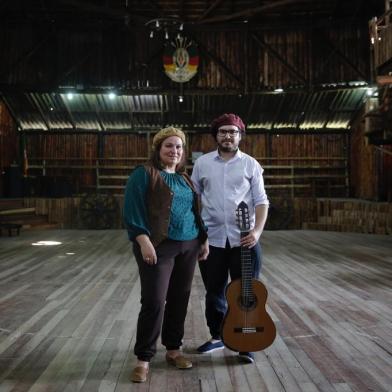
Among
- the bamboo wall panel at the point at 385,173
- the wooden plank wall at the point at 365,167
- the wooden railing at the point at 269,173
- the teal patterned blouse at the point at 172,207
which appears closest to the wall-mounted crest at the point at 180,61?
the wooden railing at the point at 269,173

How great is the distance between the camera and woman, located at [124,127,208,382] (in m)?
2.91

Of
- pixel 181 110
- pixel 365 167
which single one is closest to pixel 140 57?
pixel 181 110

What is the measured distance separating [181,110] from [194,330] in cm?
1259

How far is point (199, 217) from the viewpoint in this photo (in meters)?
3.20

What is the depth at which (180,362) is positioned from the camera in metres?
3.13

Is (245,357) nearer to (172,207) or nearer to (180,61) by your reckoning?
(172,207)

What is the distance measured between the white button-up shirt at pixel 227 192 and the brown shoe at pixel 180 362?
79 cm

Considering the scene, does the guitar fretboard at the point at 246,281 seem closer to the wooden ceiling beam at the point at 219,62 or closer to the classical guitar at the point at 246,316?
the classical guitar at the point at 246,316

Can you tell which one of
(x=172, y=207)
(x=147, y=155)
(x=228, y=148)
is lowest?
(x=172, y=207)

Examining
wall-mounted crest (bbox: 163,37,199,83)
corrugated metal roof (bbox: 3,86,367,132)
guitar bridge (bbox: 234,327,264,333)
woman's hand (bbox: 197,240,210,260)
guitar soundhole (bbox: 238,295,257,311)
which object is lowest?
guitar bridge (bbox: 234,327,264,333)

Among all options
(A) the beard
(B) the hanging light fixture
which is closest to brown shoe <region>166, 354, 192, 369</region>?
(A) the beard

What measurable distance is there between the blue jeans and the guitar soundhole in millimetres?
173

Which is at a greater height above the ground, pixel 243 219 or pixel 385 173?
pixel 385 173

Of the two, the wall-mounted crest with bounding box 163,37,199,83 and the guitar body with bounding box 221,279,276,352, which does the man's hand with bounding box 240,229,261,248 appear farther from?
the wall-mounted crest with bounding box 163,37,199,83
